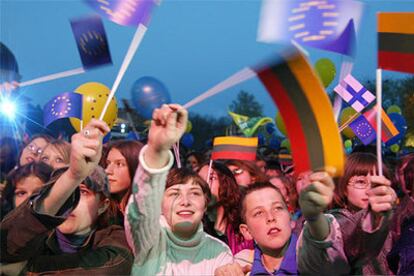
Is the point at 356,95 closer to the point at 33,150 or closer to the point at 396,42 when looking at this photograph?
the point at 396,42

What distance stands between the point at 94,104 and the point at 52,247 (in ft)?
6.87

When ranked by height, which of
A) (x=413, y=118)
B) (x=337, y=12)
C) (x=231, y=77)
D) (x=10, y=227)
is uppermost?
(x=413, y=118)

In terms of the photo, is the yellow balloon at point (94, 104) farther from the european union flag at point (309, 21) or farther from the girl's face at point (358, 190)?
the european union flag at point (309, 21)

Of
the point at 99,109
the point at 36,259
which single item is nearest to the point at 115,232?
the point at 36,259

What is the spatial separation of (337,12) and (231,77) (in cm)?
48

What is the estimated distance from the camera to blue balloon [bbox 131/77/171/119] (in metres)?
4.50

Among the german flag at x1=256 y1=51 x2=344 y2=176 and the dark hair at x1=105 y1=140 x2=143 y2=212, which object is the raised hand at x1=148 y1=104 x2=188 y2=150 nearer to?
the german flag at x1=256 y1=51 x2=344 y2=176

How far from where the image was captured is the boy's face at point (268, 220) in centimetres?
216

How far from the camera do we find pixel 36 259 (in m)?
2.13

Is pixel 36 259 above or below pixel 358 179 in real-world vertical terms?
below

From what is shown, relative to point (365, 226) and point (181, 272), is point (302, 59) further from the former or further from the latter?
point (181, 272)

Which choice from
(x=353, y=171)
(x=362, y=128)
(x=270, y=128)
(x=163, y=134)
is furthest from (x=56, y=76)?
(x=270, y=128)

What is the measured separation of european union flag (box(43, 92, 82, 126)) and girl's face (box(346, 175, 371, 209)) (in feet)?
6.87

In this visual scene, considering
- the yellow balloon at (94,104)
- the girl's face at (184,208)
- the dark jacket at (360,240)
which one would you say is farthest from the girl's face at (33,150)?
the dark jacket at (360,240)
